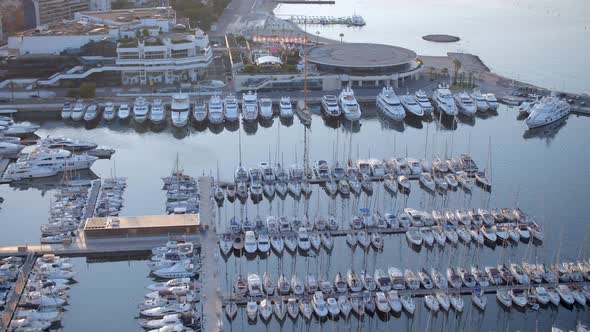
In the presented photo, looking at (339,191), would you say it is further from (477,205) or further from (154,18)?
(154,18)

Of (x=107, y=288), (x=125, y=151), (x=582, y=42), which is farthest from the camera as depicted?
(x=582, y=42)

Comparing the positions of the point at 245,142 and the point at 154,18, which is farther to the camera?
the point at 154,18

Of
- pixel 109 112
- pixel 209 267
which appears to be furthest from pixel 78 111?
pixel 209 267

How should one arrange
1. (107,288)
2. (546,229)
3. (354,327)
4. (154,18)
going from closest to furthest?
1. (354,327)
2. (107,288)
3. (546,229)
4. (154,18)

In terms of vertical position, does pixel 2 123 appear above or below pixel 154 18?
below

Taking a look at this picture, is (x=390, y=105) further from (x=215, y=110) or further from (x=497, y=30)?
(x=497, y=30)

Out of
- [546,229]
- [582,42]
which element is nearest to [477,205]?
[546,229]

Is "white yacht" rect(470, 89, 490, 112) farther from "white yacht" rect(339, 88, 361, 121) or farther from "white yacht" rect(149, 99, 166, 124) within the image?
"white yacht" rect(149, 99, 166, 124)
